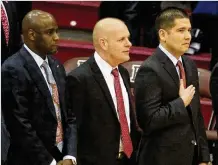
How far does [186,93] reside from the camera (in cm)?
352

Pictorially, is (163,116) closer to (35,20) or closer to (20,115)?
(20,115)

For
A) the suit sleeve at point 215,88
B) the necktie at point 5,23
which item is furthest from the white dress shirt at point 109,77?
the necktie at point 5,23

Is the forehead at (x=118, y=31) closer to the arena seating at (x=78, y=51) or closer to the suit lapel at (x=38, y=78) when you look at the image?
the suit lapel at (x=38, y=78)

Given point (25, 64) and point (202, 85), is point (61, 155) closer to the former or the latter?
point (25, 64)

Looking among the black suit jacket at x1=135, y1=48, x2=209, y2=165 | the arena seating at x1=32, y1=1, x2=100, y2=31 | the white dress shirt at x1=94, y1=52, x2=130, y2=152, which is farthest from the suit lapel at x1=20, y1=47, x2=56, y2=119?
the arena seating at x1=32, y1=1, x2=100, y2=31

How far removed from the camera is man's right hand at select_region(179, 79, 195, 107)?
11.5 ft

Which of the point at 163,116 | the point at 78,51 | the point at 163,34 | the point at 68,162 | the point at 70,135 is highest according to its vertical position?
the point at 163,34

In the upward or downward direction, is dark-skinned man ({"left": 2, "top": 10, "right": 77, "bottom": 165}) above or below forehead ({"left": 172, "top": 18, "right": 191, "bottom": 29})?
below

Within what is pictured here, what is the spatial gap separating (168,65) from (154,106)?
0.27 m

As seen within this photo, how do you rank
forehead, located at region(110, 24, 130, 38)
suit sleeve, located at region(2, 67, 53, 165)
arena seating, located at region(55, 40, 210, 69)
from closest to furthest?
suit sleeve, located at region(2, 67, 53, 165) → forehead, located at region(110, 24, 130, 38) → arena seating, located at region(55, 40, 210, 69)

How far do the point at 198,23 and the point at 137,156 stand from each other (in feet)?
9.60

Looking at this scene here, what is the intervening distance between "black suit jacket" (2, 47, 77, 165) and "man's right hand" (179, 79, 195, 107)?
2.41 feet

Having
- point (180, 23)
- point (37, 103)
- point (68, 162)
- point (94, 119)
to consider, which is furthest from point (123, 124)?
point (180, 23)

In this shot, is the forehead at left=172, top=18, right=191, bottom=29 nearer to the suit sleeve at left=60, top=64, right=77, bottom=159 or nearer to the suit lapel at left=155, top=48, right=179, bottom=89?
the suit lapel at left=155, top=48, right=179, bottom=89
